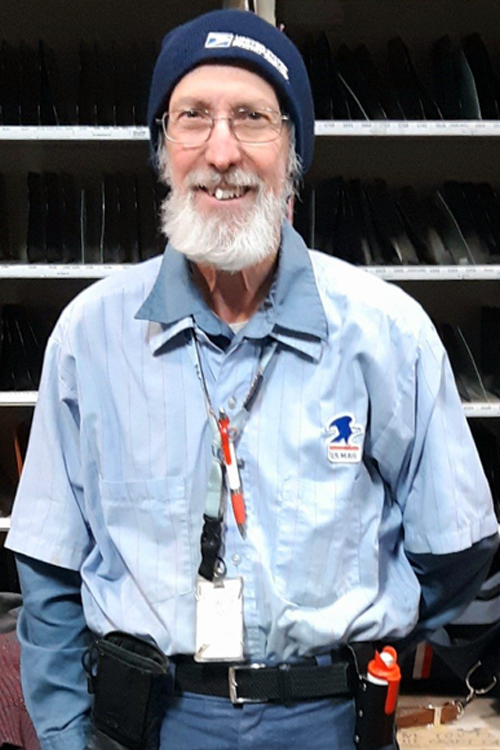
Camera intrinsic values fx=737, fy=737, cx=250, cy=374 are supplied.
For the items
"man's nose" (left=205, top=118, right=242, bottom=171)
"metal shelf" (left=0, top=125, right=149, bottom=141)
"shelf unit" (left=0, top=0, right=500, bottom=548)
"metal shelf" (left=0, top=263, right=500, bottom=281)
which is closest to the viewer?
"man's nose" (left=205, top=118, right=242, bottom=171)

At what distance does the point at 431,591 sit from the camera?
3.82 feet

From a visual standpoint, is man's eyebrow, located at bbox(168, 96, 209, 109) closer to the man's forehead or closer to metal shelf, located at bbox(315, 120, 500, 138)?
the man's forehead

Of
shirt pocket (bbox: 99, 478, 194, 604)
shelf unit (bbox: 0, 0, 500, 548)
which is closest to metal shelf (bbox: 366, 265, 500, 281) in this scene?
shelf unit (bbox: 0, 0, 500, 548)

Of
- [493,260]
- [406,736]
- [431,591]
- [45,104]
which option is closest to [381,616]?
[431,591]

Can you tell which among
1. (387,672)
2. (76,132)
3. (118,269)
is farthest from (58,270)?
(387,672)

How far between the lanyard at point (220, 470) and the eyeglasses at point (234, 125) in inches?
11.3

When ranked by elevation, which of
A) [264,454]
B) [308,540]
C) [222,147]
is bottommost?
[308,540]

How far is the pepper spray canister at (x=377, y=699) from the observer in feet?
3.36

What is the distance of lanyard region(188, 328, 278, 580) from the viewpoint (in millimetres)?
998

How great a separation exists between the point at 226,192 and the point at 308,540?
50 centimetres

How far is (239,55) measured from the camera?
997 millimetres

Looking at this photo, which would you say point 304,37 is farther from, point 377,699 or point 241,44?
point 377,699

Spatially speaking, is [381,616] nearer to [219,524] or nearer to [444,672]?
[219,524]

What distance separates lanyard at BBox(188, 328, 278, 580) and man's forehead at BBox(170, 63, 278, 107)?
13.3 inches
